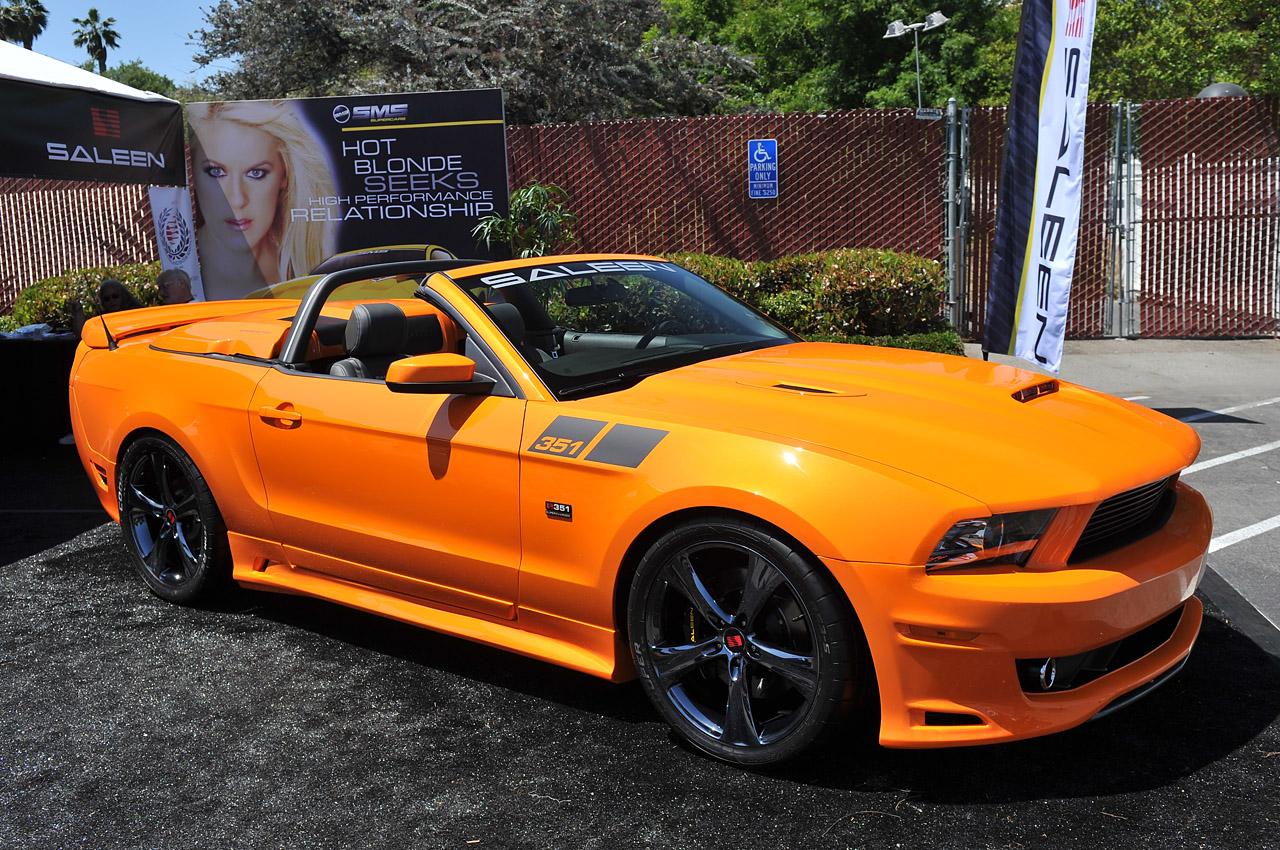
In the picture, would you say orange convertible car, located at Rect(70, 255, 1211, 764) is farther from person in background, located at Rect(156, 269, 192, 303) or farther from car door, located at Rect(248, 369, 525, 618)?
person in background, located at Rect(156, 269, 192, 303)

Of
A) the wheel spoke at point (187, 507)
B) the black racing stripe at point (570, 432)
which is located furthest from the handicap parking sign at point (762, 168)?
the black racing stripe at point (570, 432)

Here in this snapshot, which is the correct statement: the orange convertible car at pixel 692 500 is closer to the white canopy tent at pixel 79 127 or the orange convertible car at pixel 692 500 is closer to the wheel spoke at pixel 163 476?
the wheel spoke at pixel 163 476

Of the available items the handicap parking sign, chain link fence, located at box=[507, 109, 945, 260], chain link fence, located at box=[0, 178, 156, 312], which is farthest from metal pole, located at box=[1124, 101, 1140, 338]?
chain link fence, located at box=[0, 178, 156, 312]

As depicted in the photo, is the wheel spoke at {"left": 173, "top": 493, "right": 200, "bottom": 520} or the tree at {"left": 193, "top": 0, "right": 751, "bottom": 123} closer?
the wheel spoke at {"left": 173, "top": 493, "right": 200, "bottom": 520}

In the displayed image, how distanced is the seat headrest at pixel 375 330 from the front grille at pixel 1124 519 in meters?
2.57

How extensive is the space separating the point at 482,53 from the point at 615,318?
645 inches

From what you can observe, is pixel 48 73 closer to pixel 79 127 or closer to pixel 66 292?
pixel 79 127

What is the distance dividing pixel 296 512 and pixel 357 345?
2.16ft

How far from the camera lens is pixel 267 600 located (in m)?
5.13

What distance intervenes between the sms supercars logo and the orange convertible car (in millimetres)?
8386

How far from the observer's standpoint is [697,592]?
3.38 meters

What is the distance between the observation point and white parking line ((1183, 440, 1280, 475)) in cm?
705

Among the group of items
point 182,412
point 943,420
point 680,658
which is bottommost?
point 680,658

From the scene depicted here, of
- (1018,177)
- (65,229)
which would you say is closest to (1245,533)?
(1018,177)
